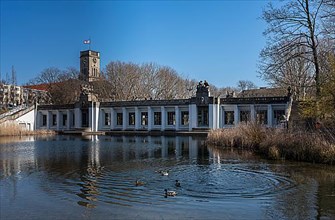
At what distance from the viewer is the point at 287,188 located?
10.5 meters

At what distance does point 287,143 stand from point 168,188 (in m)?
9.41

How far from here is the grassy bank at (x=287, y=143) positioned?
15.9m

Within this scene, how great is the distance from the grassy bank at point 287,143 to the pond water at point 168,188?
1154mm

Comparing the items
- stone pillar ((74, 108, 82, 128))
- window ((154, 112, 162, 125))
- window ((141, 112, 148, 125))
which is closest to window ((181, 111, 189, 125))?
window ((154, 112, 162, 125))

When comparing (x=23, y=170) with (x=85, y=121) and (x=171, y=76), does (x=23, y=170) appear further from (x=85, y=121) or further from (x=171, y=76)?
(x=171, y=76)

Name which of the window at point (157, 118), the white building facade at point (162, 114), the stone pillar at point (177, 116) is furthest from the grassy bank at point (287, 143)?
the window at point (157, 118)

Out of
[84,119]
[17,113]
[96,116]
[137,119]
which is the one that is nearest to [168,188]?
[137,119]

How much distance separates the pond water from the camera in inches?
313

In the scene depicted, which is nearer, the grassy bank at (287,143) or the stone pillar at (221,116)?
the grassy bank at (287,143)

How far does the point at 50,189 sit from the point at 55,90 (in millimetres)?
59322

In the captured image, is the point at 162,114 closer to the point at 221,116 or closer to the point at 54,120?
the point at 221,116

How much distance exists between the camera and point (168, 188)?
1047 centimetres

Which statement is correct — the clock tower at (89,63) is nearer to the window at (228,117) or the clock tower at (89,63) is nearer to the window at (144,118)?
the window at (144,118)

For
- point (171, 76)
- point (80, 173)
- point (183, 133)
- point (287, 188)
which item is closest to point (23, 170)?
point (80, 173)
